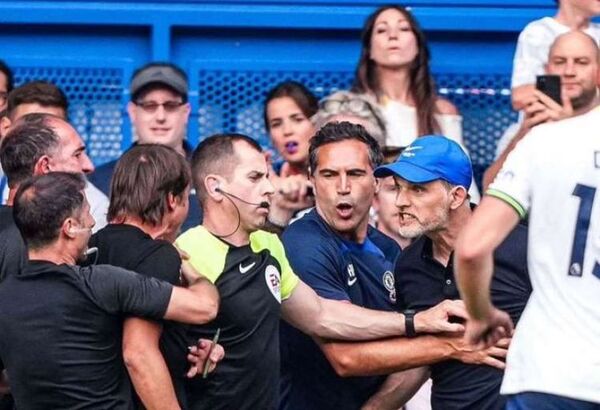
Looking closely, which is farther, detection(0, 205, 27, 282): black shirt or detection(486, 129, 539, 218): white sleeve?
detection(0, 205, 27, 282): black shirt

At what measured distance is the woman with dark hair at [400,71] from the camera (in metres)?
9.02

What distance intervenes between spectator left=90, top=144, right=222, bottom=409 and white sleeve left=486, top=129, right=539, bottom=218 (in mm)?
1398

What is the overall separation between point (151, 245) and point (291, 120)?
2561 mm

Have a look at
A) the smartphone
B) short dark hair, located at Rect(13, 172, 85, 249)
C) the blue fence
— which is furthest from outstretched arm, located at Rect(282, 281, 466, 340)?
the blue fence

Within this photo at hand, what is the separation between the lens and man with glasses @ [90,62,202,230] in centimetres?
882

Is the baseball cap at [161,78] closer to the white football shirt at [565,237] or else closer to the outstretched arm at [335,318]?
the outstretched arm at [335,318]

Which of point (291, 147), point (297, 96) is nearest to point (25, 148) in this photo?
point (291, 147)

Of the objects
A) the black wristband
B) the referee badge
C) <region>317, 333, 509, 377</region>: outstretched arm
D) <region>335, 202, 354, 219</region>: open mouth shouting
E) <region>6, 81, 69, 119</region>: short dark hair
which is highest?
<region>6, 81, 69, 119</region>: short dark hair

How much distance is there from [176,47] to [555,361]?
4.66 metres

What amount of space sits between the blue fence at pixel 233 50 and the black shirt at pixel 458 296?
8.54ft

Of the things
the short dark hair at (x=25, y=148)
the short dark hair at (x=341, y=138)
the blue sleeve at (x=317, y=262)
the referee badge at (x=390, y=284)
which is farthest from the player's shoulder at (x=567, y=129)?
the short dark hair at (x=25, y=148)

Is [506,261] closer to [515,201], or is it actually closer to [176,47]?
[515,201]

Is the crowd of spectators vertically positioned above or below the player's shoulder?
below

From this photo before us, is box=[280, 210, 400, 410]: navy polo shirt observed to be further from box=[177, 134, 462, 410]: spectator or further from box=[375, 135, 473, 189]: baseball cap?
box=[375, 135, 473, 189]: baseball cap
